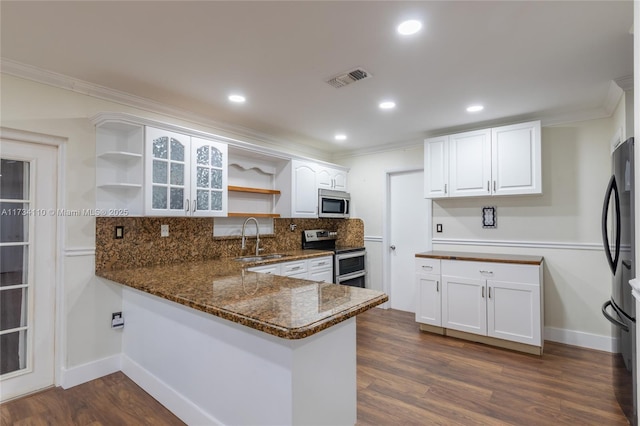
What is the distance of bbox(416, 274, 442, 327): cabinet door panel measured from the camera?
3.51m

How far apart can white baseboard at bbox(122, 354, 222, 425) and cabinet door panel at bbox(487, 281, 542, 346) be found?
2.73 meters

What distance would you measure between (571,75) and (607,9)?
34.2 inches

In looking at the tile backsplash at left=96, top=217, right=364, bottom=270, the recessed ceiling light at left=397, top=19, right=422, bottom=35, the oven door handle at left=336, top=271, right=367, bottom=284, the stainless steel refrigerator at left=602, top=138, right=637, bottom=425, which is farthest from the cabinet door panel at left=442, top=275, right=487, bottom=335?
the recessed ceiling light at left=397, top=19, right=422, bottom=35

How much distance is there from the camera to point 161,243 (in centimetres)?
299

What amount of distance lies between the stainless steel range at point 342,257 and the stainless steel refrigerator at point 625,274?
2697 mm

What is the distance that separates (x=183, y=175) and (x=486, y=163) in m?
3.17

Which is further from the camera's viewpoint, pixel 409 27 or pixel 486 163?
pixel 486 163

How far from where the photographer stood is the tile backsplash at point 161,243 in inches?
105

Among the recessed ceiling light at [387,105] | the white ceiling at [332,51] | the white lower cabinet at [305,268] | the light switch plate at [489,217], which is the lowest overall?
the white lower cabinet at [305,268]

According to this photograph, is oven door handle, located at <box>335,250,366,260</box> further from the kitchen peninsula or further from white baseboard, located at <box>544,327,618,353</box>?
white baseboard, located at <box>544,327,618,353</box>

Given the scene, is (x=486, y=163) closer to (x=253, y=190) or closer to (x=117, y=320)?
(x=253, y=190)

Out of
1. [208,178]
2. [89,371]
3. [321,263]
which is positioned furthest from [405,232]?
[89,371]

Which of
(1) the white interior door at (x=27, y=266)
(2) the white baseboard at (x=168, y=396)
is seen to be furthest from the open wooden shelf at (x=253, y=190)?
(2) the white baseboard at (x=168, y=396)

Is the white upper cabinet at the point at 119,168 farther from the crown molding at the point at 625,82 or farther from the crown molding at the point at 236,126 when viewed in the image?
the crown molding at the point at 625,82
